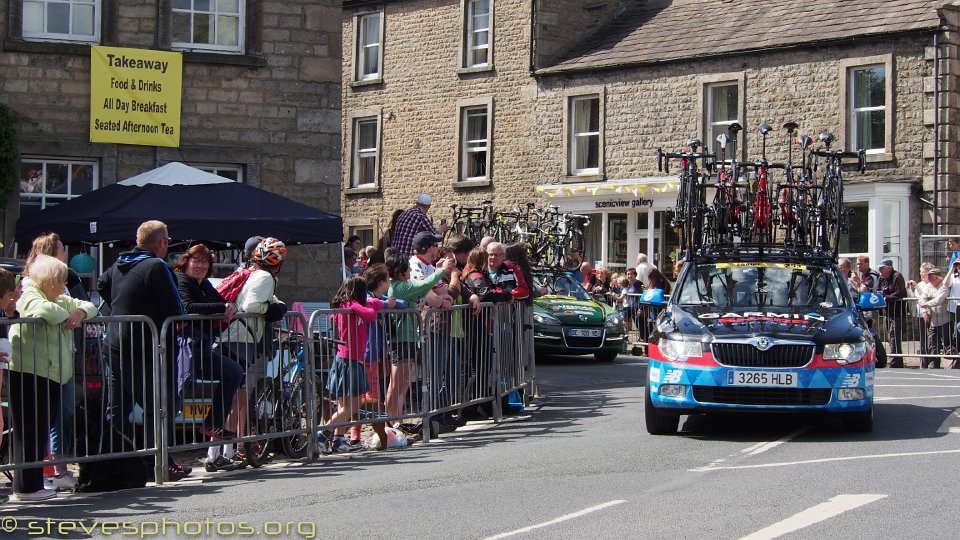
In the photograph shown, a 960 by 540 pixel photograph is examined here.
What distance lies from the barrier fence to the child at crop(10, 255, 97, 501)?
0.4 inches

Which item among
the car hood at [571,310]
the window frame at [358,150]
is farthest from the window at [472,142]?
the car hood at [571,310]

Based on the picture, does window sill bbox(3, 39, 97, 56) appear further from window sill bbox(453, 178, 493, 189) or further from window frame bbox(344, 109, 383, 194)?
window frame bbox(344, 109, 383, 194)

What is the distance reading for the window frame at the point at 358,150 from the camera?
136ft

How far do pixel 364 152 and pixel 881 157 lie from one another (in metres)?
16.5

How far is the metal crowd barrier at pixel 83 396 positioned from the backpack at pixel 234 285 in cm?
128

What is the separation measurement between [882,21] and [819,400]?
20.1 meters

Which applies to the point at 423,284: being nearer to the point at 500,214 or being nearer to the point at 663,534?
the point at 663,534

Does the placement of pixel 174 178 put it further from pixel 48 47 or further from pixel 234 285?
pixel 234 285

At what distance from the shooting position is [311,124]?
2123cm

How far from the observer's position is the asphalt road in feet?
27.4

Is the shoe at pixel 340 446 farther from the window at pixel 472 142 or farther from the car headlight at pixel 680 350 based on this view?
the window at pixel 472 142

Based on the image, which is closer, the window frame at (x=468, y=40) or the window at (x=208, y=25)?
the window at (x=208, y=25)

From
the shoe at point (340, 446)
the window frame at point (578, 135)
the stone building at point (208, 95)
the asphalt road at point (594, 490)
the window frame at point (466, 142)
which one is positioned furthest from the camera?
the window frame at point (466, 142)

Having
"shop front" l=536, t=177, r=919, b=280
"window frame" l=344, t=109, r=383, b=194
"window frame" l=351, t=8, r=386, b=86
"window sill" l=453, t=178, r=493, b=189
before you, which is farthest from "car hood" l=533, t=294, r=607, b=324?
"window frame" l=351, t=8, r=386, b=86
